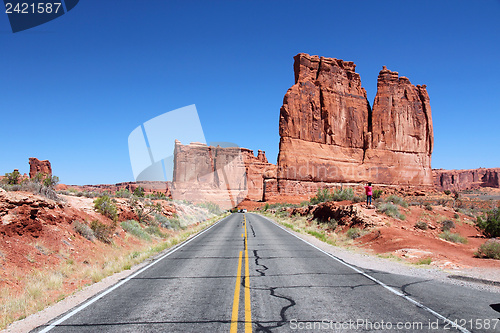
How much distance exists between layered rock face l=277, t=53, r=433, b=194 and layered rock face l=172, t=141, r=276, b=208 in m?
39.2

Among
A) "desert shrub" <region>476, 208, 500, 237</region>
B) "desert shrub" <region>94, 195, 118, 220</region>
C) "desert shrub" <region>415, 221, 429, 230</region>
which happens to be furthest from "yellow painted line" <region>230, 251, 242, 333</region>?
"desert shrub" <region>476, 208, 500, 237</region>

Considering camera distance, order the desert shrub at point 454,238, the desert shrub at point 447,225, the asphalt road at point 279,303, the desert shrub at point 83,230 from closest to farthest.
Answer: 1. the asphalt road at point 279,303
2. the desert shrub at point 83,230
3. the desert shrub at point 454,238
4. the desert shrub at point 447,225

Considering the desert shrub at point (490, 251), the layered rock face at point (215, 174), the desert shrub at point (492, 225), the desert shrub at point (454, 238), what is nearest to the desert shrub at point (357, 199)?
the desert shrub at point (454, 238)

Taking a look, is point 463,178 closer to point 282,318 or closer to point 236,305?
point 236,305

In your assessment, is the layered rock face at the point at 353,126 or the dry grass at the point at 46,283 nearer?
the dry grass at the point at 46,283

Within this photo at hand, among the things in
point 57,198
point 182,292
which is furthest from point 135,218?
point 182,292

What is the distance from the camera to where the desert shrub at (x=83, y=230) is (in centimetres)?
1270

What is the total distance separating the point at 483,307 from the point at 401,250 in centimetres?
769

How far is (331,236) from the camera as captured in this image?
61.5 ft

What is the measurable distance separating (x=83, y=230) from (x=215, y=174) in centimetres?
10654

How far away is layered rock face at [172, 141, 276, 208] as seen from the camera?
10794 centimetres

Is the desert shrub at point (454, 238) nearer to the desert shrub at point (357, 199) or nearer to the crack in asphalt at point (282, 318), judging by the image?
the desert shrub at point (357, 199)

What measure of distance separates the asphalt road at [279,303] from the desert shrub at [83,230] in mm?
5482

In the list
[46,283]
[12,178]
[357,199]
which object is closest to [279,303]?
[46,283]
